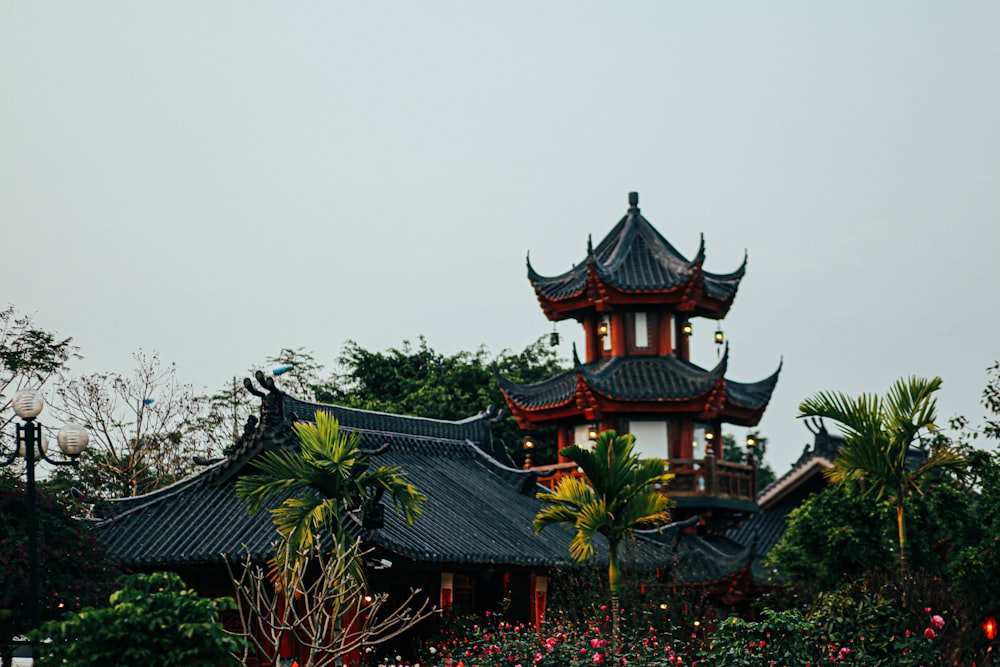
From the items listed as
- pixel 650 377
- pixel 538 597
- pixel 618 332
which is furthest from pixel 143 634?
pixel 618 332

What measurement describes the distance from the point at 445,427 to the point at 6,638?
12858mm

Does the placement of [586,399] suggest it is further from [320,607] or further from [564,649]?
[320,607]

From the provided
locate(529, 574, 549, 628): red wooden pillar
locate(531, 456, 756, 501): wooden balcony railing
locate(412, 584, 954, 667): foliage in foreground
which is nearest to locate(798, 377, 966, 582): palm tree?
locate(412, 584, 954, 667): foliage in foreground

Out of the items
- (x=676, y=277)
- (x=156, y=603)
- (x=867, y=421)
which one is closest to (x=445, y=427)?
(x=676, y=277)

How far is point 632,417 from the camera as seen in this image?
104 ft

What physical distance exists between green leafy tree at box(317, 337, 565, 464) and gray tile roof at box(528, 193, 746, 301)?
5.17 m

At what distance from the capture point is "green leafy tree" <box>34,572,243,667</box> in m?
10.5

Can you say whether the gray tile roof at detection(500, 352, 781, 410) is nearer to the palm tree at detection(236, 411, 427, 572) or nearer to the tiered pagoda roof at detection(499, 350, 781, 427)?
the tiered pagoda roof at detection(499, 350, 781, 427)

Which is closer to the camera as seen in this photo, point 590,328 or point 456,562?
point 456,562

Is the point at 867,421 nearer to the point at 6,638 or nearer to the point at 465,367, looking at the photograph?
the point at 6,638

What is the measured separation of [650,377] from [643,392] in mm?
739

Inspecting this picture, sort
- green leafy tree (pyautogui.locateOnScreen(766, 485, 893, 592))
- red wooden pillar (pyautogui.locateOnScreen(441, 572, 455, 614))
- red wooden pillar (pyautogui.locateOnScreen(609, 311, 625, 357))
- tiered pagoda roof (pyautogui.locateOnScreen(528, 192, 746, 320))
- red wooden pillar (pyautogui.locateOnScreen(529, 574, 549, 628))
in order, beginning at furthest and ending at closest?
red wooden pillar (pyautogui.locateOnScreen(609, 311, 625, 357)), tiered pagoda roof (pyautogui.locateOnScreen(528, 192, 746, 320)), green leafy tree (pyautogui.locateOnScreen(766, 485, 893, 592)), red wooden pillar (pyautogui.locateOnScreen(529, 574, 549, 628)), red wooden pillar (pyautogui.locateOnScreen(441, 572, 455, 614))

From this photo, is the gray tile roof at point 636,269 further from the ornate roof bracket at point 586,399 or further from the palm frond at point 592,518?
the palm frond at point 592,518

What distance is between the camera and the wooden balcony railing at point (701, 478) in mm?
30406
